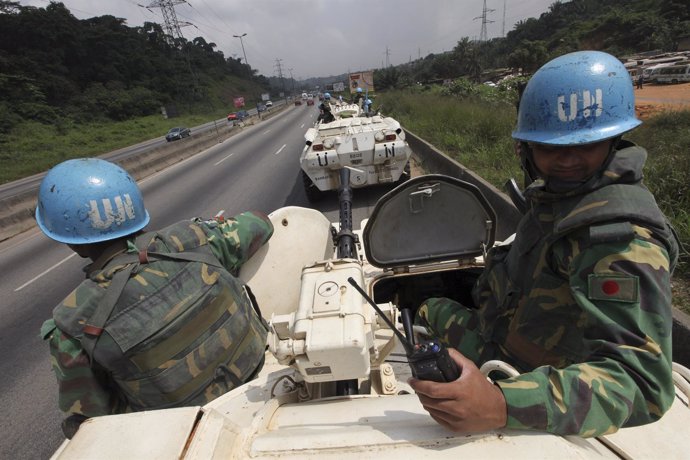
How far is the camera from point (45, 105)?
3275 cm

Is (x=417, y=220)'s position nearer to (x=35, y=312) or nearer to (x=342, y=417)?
(x=342, y=417)

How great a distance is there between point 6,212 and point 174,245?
10797 mm

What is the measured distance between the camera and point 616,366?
3.17ft

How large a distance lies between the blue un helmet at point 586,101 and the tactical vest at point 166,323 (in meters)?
1.41

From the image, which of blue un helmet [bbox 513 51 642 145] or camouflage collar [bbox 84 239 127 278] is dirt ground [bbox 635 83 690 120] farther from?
camouflage collar [bbox 84 239 127 278]

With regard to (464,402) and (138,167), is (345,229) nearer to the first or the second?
(464,402)

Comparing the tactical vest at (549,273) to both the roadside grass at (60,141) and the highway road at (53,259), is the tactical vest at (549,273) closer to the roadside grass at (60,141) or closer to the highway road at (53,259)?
the highway road at (53,259)

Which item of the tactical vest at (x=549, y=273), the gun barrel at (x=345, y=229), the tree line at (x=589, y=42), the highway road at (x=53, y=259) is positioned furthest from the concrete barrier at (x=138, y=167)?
the tree line at (x=589, y=42)

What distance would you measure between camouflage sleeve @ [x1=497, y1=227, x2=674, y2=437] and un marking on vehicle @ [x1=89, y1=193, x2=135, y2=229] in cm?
157

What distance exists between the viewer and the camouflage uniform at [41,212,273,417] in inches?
56.1

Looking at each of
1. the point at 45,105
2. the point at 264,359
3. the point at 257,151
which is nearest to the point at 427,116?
the point at 257,151

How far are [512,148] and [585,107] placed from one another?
24.0 feet

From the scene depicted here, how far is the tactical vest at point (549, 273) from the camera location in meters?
1.07

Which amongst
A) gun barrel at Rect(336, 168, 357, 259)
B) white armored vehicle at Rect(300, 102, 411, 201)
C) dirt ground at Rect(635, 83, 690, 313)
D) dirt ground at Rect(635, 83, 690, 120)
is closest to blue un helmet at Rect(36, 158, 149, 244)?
gun barrel at Rect(336, 168, 357, 259)
